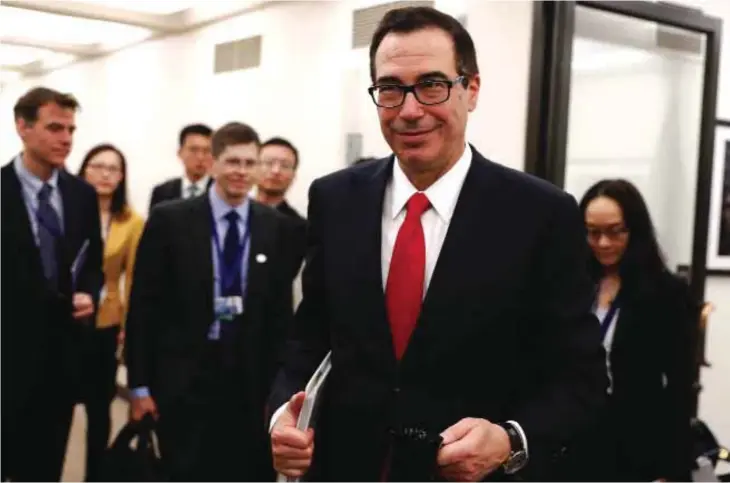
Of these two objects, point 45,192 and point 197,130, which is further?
point 197,130

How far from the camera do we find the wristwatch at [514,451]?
1078 mm

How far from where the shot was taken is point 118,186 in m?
3.38

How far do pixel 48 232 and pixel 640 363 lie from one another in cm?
183

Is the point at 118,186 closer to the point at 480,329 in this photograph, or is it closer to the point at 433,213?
the point at 433,213

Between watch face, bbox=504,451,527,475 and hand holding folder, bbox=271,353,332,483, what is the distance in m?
0.29

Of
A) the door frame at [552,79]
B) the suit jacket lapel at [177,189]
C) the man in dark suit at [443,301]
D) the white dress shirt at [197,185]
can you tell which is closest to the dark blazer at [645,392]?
the door frame at [552,79]

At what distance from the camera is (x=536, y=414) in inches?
43.4

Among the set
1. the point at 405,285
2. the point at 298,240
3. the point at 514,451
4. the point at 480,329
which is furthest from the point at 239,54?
the point at 514,451

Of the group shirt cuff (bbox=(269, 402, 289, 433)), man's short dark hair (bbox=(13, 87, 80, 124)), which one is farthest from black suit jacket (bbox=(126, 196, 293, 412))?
shirt cuff (bbox=(269, 402, 289, 433))

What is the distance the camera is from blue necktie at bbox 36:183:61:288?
2.33 metres

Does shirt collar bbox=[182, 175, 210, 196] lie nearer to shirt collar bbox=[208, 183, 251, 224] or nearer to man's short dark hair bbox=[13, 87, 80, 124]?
shirt collar bbox=[208, 183, 251, 224]

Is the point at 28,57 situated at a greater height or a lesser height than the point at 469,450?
greater

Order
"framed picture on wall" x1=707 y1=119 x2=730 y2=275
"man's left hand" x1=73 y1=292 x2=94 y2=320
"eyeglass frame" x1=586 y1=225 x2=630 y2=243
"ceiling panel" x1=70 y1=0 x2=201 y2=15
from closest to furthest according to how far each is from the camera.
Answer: "eyeglass frame" x1=586 y1=225 x2=630 y2=243
"ceiling panel" x1=70 y1=0 x2=201 y2=15
"man's left hand" x1=73 y1=292 x2=94 y2=320
"framed picture on wall" x1=707 y1=119 x2=730 y2=275

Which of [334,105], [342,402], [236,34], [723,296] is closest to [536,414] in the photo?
[342,402]
